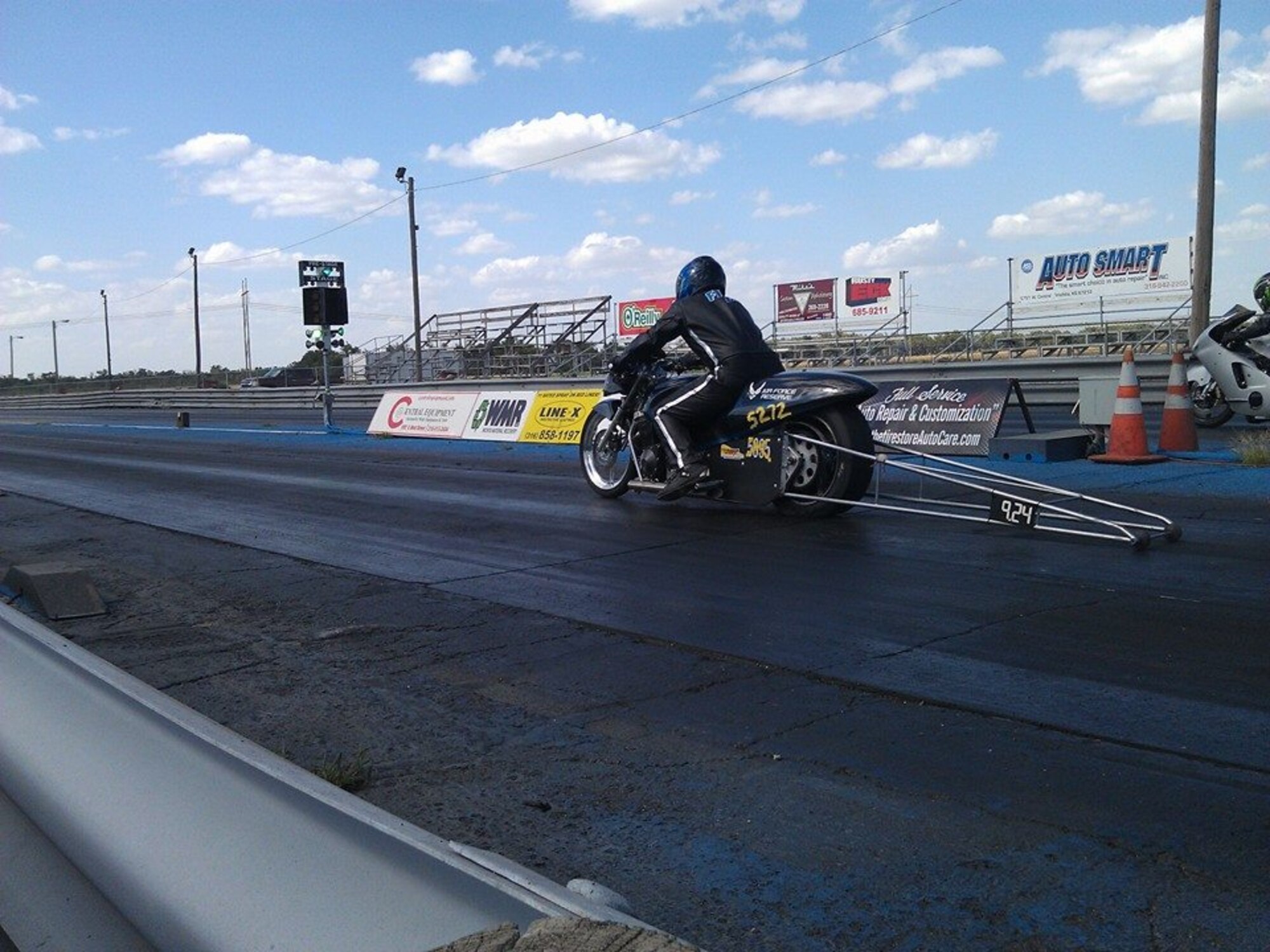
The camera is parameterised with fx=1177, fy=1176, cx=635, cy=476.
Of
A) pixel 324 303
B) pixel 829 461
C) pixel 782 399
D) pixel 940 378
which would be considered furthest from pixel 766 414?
pixel 324 303

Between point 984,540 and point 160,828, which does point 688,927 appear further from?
point 984,540

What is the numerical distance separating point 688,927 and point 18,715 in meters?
1.77

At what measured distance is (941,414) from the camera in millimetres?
13492

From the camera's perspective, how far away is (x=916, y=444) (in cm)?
1367

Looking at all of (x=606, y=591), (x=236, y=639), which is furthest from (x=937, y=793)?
(x=236, y=639)

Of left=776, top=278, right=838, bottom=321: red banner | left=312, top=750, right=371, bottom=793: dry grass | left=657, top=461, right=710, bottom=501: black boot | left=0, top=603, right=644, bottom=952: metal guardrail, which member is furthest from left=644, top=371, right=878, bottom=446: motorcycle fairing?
left=776, top=278, right=838, bottom=321: red banner

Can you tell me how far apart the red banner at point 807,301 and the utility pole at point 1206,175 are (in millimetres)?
34472

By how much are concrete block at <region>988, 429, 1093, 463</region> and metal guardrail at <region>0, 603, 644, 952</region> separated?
427 inches

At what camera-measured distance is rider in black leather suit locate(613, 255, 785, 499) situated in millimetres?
9688

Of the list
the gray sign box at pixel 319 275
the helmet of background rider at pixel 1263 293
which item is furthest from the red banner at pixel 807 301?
the helmet of background rider at pixel 1263 293

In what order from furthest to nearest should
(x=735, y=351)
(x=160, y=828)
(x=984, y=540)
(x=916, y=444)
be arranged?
(x=916, y=444) < (x=735, y=351) < (x=984, y=540) < (x=160, y=828)

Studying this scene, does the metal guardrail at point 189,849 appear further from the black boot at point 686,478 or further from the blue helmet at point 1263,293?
the blue helmet at point 1263,293

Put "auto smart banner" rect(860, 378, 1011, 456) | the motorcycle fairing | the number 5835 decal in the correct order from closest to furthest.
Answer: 1. the motorcycle fairing
2. the number 5835 decal
3. "auto smart banner" rect(860, 378, 1011, 456)

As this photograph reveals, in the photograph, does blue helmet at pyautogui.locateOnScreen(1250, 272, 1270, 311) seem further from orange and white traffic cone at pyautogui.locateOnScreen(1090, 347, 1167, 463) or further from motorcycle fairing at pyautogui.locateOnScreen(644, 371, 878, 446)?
motorcycle fairing at pyautogui.locateOnScreen(644, 371, 878, 446)
